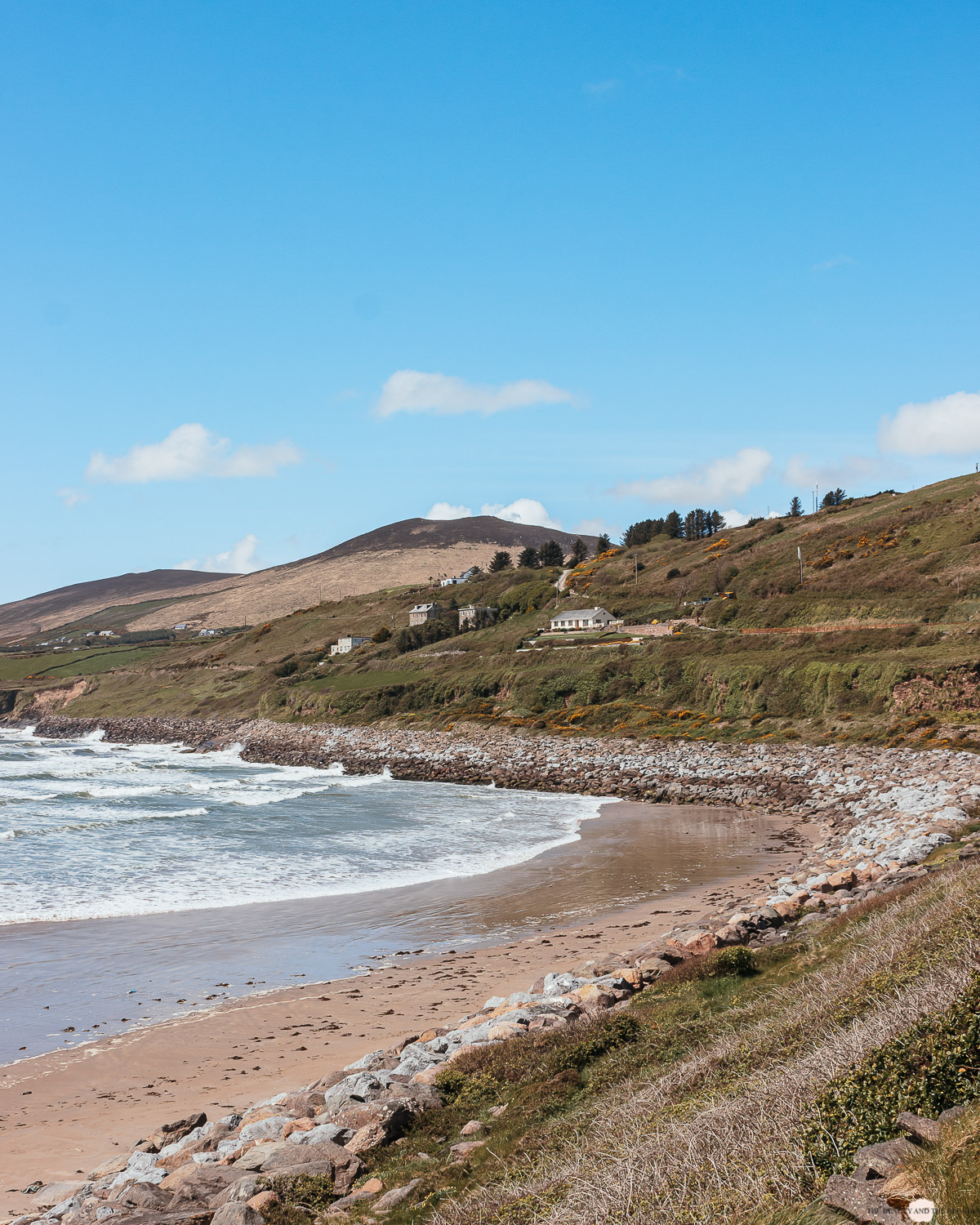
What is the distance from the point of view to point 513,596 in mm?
107875

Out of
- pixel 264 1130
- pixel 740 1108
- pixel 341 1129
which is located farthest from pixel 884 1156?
pixel 264 1130

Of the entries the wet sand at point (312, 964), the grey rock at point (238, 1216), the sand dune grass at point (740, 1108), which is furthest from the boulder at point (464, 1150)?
the wet sand at point (312, 964)

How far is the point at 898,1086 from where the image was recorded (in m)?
4.81

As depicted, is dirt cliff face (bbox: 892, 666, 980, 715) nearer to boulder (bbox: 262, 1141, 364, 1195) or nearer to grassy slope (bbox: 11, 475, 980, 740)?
grassy slope (bbox: 11, 475, 980, 740)

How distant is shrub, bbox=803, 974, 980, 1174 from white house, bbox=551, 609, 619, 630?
260ft

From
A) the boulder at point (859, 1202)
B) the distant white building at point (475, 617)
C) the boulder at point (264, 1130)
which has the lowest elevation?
the boulder at point (264, 1130)

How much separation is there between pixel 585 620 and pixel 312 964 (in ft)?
234

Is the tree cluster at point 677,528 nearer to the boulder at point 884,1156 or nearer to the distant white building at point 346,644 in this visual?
the distant white building at point 346,644

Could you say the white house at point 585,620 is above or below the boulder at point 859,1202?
above

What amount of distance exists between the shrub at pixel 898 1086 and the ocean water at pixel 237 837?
1893cm

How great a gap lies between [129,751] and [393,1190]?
3051 inches

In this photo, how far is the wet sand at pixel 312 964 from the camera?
10633 millimetres

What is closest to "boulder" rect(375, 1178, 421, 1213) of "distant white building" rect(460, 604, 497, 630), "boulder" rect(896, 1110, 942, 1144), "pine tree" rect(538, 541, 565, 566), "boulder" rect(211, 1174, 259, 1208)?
"boulder" rect(211, 1174, 259, 1208)

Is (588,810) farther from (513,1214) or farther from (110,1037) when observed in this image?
(513,1214)
